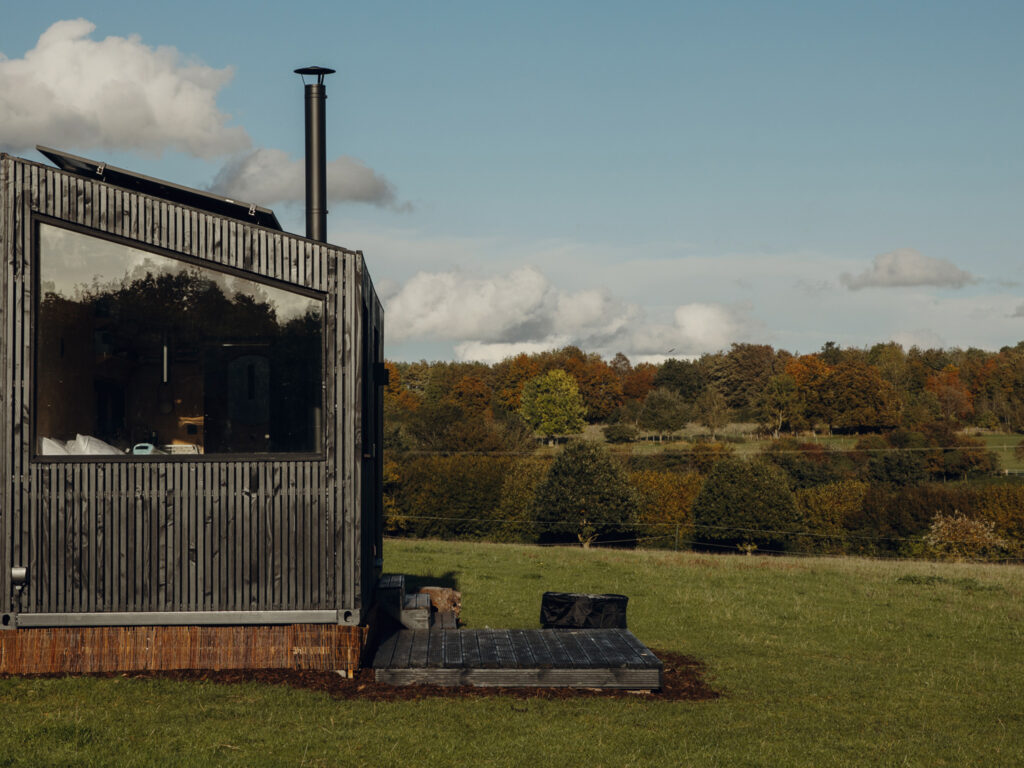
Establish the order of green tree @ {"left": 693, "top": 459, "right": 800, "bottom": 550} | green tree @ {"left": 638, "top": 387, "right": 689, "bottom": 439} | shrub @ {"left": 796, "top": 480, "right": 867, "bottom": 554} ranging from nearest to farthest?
green tree @ {"left": 693, "top": 459, "right": 800, "bottom": 550} < shrub @ {"left": 796, "top": 480, "right": 867, "bottom": 554} < green tree @ {"left": 638, "top": 387, "right": 689, "bottom": 439}

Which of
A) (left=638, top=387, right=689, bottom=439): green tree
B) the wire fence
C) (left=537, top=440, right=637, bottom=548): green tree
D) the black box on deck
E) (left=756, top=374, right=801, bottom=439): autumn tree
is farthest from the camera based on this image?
(left=756, top=374, right=801, bottom=439): autumn tree

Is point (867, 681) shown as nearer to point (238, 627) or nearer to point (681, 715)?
point (681, 715)

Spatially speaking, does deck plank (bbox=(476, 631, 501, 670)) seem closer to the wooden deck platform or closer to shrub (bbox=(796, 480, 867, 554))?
the wooden deck platform

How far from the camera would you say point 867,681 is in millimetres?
10227

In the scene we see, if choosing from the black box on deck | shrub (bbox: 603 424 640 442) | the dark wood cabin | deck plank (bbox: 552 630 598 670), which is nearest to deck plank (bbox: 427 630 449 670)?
the dark wood cabin

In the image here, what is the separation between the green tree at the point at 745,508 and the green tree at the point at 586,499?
4.40m

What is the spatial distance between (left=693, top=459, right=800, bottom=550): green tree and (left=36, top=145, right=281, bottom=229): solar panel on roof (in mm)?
41901

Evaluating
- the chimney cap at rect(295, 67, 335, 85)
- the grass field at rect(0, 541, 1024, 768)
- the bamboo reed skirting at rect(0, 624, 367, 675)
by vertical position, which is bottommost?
the grass field at rect(0, 541, 1024, 768)

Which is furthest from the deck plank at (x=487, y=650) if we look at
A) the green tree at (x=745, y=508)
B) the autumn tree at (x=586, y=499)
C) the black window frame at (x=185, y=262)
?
the green tree at (x=745, y=508)

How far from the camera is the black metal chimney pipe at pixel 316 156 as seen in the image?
11.6 m

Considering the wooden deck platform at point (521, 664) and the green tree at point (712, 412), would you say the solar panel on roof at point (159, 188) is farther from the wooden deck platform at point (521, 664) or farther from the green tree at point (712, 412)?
the green tree at point (712, 412)

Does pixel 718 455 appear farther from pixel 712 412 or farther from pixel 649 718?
pixel 649 718

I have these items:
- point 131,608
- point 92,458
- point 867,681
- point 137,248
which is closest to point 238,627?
point 131,608

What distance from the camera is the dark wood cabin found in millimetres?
8938
